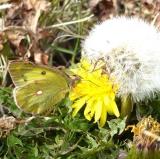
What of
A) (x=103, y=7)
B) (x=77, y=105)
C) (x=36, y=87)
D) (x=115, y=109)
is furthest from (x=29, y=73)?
(x=103, y=7)

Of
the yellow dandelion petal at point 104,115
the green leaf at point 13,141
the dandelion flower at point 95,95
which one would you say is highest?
the dandelion flower at point 95,95

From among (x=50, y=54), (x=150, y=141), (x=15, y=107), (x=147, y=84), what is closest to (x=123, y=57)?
(x=147, y=84)

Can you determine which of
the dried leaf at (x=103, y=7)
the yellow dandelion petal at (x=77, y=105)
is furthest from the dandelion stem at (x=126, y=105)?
the dried leaf at (x=103, y=7)

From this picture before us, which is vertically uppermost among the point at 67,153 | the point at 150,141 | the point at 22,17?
the point at 22,17

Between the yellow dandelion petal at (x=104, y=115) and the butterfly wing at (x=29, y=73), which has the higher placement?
the butterfly wing at (x=29, y=73)

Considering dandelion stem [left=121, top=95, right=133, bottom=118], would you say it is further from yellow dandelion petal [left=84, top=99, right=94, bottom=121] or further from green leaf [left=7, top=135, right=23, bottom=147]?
green leaf [left=7, top=135, right=23, bottom=147]

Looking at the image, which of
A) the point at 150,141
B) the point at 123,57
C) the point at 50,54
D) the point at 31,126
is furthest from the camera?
the point at 50,54

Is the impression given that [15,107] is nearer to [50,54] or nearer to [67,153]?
[67,153]

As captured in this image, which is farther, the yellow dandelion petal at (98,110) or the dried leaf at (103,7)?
the dried leaf at (103,7)

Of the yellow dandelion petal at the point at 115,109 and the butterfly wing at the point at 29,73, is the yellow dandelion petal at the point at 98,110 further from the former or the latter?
the butterfly wing at the point at 29,73
